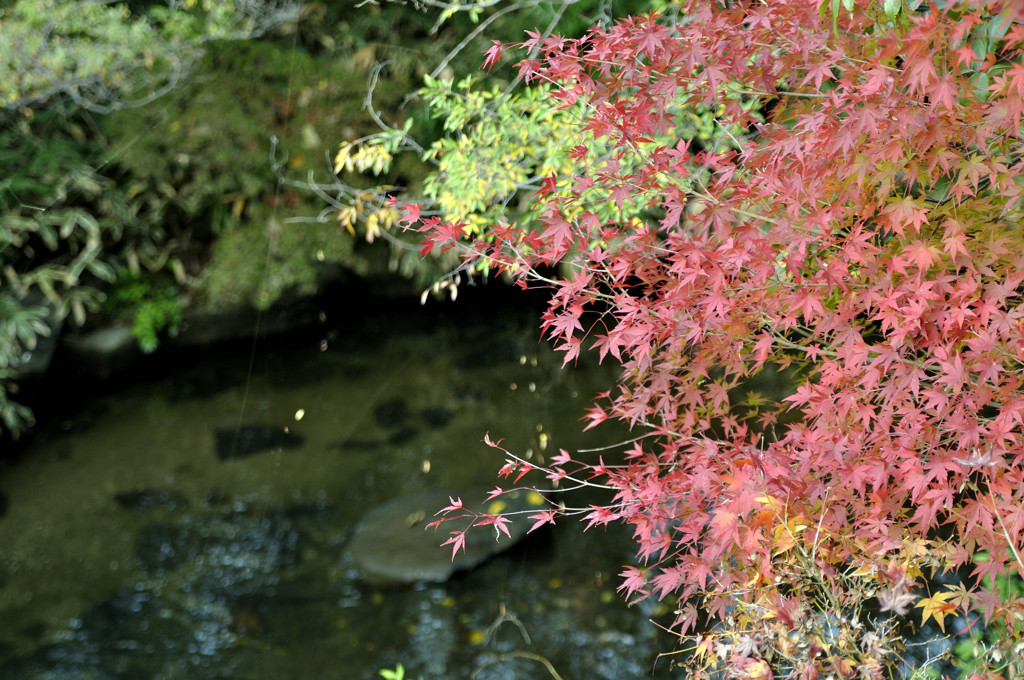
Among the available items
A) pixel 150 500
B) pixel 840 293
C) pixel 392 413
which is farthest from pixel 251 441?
pixel 840 293

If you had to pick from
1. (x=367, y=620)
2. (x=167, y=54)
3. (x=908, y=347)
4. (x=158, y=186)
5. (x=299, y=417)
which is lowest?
(x=299, y=417)

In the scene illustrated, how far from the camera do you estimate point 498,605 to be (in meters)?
3.46

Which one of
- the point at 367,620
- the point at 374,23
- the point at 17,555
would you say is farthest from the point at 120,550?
the point at 374,23

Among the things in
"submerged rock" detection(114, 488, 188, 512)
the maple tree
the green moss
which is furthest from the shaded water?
the maple tree

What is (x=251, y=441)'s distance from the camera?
15.9 ft

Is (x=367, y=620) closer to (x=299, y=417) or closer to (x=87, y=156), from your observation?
(x=299, y=417)

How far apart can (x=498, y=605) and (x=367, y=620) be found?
2.00ft

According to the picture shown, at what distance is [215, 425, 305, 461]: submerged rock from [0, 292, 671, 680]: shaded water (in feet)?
0.13

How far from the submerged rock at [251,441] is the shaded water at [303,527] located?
0.04 meters

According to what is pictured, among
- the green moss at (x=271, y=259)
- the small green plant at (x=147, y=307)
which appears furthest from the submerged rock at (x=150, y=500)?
the green moss at (x=271, y=259)

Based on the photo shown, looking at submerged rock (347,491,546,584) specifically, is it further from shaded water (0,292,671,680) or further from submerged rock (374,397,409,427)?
submerged rock (374,397,409,427)

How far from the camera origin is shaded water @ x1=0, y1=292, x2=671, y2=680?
10.8 ft

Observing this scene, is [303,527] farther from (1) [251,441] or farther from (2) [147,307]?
(2) [147,307]

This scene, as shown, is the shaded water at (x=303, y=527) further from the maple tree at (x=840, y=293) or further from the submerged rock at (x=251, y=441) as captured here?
the maple tree at (x=840, y=293)
